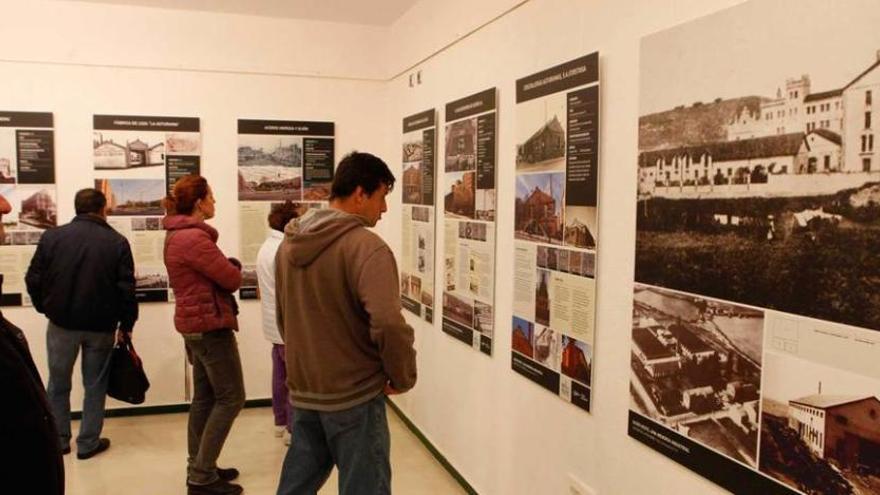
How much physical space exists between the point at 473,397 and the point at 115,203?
308 cm

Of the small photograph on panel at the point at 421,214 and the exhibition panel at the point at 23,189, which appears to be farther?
the exhibition panel at the point at 23,189

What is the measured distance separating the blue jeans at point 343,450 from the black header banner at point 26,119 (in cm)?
351

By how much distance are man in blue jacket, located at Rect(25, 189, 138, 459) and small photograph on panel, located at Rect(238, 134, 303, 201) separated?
3.93ft

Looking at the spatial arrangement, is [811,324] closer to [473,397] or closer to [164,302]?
[473,397]

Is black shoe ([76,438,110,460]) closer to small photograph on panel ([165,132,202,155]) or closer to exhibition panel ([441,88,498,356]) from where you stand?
small photograph on panel ([165,132,202,155])

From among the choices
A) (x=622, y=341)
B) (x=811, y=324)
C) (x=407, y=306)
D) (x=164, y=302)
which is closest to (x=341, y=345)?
(x=622, y=341)

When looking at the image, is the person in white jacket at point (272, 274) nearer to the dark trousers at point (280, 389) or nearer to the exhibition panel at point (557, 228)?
the dark trousers at point (280, 389)

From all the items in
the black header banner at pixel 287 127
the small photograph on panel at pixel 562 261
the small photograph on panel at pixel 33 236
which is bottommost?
the small photograph on panel at pixel 33 236

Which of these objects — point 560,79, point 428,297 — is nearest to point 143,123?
point 428,297

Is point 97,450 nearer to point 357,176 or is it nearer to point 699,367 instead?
point 357,176

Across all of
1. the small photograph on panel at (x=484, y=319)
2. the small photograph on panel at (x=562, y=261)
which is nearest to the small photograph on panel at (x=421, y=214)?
the small photograph on panel at (x=484, y=319)

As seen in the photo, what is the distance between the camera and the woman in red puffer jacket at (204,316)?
3.37 m

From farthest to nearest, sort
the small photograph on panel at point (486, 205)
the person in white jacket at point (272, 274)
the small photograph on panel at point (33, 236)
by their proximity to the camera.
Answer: the small photograph on panel at point (33, 236) → the person in white jacket at point (272, 274) → the small photograph on panel at point (486, 205)

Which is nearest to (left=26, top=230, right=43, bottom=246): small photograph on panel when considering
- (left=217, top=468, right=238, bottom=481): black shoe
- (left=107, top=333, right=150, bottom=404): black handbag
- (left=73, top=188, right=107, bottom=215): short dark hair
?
(left=73, top=188, right=107, bottom=215): short dark hair
